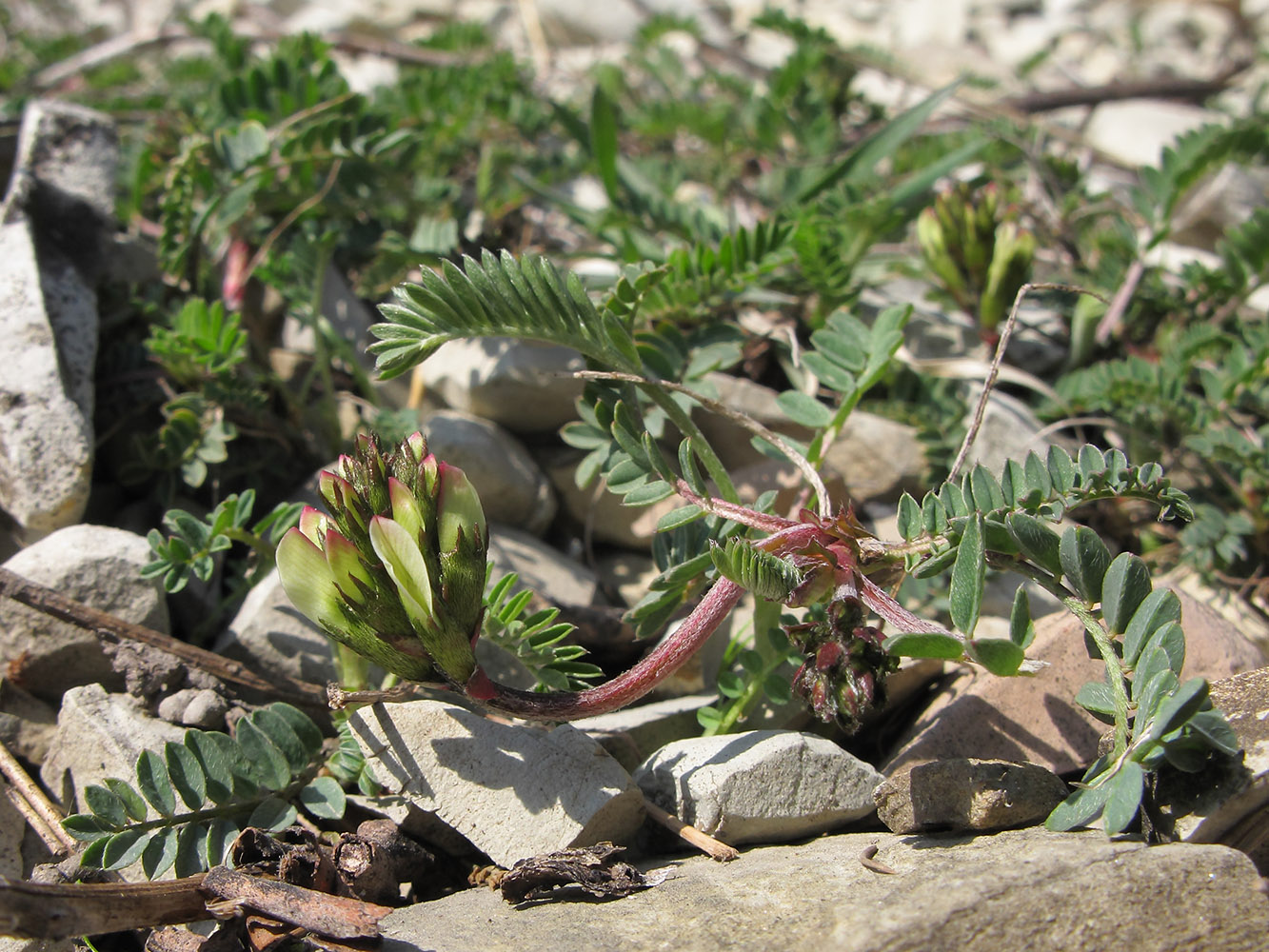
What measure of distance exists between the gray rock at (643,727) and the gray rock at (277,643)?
606mm

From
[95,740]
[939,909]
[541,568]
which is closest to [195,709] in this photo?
[95,740]

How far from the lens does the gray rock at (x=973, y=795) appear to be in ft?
5.65

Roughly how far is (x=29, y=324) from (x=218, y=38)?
1780mm

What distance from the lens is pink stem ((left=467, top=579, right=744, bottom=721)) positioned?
1.75 m

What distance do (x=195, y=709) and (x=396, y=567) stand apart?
2.39 feet

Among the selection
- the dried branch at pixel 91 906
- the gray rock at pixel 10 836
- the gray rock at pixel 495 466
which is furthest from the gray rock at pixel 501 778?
the gray rock at pixel 495 466

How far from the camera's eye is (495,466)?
104 inches

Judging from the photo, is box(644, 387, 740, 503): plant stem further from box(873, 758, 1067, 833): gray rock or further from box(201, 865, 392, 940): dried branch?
box(201, 865, 392, 940): dried branch

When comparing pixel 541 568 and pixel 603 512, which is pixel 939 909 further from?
pixel 603 512

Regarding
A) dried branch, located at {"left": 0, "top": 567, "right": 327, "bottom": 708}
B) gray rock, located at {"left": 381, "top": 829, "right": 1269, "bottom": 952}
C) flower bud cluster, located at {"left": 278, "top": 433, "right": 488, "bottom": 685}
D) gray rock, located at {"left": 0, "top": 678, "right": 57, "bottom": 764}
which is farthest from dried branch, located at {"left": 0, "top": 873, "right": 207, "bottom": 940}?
gray rock, located at {"left": 0, "top": 678, "right": 57, "bottom": 764}

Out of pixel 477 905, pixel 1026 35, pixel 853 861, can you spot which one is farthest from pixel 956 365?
pixel 1026 35

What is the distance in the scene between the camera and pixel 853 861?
1.67 meters

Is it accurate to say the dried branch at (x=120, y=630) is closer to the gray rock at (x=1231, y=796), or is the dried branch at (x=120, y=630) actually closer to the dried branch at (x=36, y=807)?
the dried branch at (x=36, y=807)

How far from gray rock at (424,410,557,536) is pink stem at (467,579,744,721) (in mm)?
892
